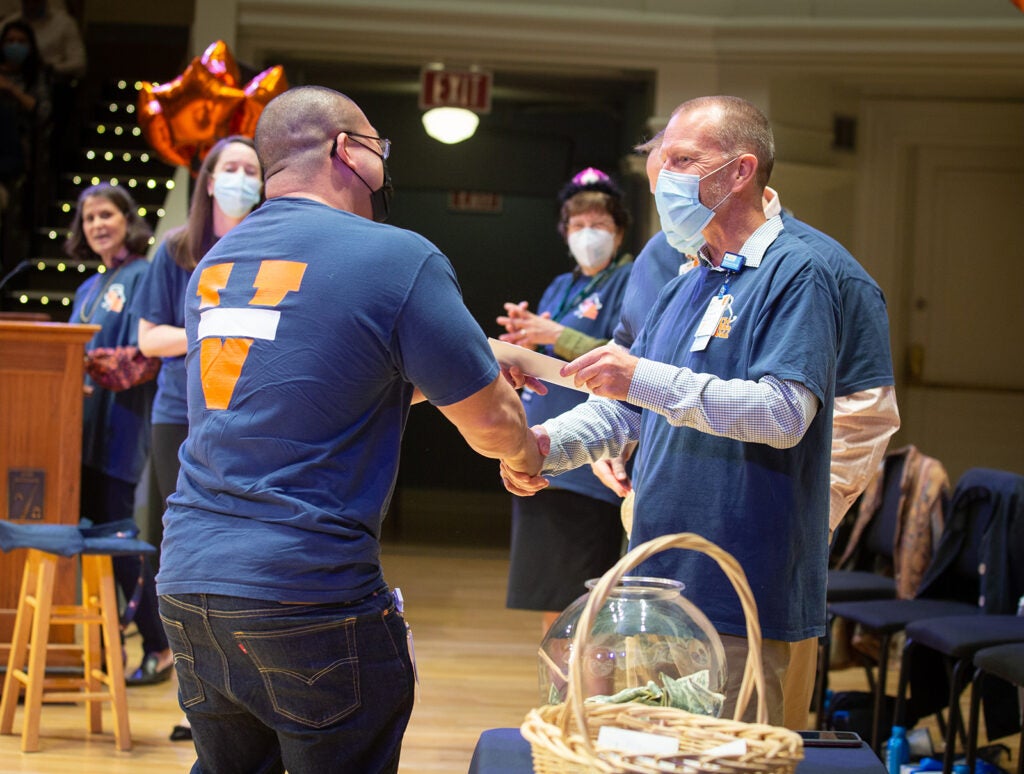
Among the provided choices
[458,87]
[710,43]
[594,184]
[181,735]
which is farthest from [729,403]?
[458,87]

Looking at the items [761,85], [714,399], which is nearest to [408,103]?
[761,85]

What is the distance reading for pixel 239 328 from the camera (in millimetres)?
1833

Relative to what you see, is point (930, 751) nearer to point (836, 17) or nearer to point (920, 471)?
point (920, 471)

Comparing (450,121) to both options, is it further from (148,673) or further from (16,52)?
(148,673)

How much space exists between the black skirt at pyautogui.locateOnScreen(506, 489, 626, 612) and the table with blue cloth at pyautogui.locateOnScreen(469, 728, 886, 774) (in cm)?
223

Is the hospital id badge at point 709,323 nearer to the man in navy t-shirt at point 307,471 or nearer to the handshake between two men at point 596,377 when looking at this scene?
the handshake between two men at point 596,377

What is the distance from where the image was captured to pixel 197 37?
7.68 m

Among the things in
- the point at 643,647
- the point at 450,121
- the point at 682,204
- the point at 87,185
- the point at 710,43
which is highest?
the point at 710,43

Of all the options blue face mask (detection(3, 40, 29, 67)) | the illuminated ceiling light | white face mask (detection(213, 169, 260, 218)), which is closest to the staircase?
blue face mask (detection(3, 40, 29, 67))

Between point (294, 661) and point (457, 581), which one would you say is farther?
point (457, 581)

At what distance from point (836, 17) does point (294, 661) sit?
6.72 meters

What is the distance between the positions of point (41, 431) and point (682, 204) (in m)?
2.98

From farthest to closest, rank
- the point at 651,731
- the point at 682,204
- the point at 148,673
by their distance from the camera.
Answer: the point at 148,673
the point at 682,204
the point at 651,731

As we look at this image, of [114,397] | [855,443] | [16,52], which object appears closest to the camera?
[855,443]
